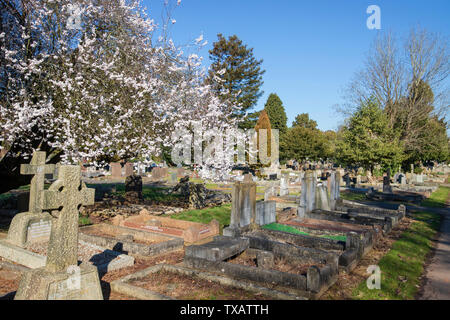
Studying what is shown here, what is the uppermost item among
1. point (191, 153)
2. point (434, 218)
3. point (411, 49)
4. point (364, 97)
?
point (411, 49)

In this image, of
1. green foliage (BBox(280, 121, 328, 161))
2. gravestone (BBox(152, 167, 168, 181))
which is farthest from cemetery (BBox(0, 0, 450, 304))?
green foliage (BBox(280, 121, 328, 161))

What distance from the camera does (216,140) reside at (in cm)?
1212

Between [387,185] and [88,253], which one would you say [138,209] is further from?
[387,185]

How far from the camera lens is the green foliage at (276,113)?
54.1 m

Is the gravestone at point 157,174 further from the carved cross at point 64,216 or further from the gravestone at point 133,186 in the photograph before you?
the carved cross at point 64,216

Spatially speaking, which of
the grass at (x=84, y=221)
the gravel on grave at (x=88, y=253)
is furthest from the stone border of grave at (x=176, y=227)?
the gravel on grave at (x=88, y=253)

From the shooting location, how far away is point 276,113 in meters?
54.7

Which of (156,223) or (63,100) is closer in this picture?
(63,100)

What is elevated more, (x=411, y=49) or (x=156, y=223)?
(x=411, y=49)

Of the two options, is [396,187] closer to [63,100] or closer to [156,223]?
[156,223]

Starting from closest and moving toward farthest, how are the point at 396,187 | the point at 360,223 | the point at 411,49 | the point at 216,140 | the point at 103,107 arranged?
the point at 103,107, the point at 360,223, the point at 216,140, the point at 396,187, the point at 411,49

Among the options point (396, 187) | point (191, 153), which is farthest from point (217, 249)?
point (396, 187)

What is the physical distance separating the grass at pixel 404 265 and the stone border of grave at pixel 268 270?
66 centimetres
